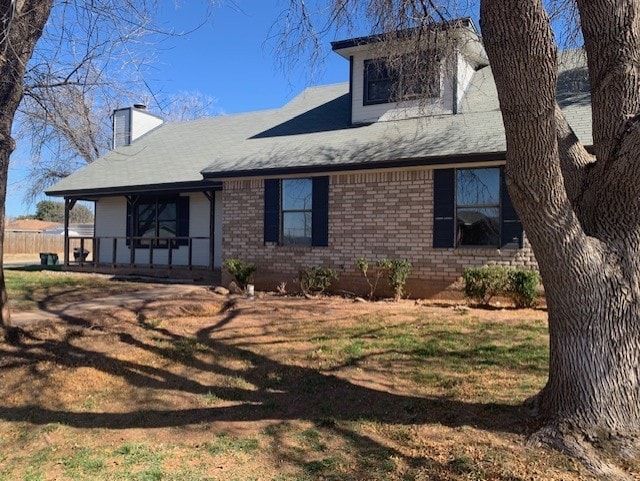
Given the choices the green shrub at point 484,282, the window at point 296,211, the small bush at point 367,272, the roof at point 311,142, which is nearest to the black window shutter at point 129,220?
the roof at point 311,142

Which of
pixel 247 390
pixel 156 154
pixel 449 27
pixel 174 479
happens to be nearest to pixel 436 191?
pixel 449 27

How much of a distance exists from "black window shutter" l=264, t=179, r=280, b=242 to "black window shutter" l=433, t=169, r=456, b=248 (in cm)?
373

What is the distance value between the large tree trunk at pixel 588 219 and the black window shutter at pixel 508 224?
6.08 m

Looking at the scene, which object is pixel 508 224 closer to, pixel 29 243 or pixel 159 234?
pixel 159 234

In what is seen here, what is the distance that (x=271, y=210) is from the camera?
1260 cm

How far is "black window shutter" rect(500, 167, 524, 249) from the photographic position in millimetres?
10008

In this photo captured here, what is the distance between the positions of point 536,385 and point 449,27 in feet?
14.7

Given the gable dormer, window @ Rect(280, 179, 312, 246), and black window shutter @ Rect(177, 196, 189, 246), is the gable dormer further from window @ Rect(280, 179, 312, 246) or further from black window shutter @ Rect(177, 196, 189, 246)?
black window shutter @ Rect(177, 196, 189, 246)

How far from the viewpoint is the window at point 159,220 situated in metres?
16.5

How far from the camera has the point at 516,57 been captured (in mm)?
3664

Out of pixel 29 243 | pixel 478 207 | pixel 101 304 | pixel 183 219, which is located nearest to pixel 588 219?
pixel 478 207

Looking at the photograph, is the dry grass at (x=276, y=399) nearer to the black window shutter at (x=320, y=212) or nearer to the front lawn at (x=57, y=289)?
the front lawn at (x=57, y=289)

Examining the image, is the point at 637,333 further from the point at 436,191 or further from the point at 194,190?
the point at 194,190

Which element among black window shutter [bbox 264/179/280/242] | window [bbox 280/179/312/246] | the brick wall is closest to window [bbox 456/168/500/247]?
the brick wall
